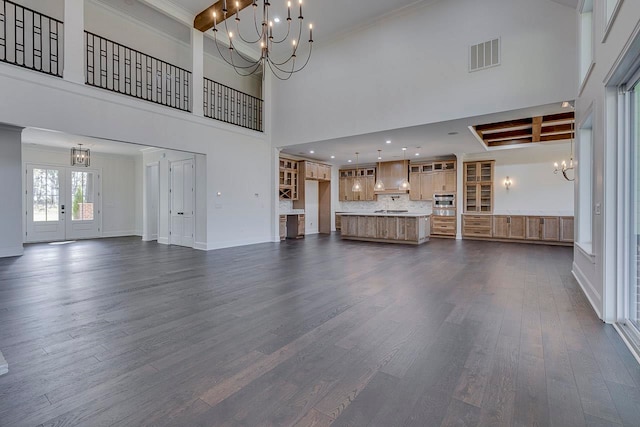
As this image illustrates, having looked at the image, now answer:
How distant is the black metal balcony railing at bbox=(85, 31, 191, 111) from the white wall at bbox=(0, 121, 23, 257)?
1.92 m

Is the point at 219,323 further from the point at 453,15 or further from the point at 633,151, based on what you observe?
the point at 453,15

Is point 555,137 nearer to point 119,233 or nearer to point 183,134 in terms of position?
point 183,134

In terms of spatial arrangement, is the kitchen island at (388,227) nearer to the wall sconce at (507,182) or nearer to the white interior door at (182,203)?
the wall sconce at (507,182)

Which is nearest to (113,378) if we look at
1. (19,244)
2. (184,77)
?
(19,244)

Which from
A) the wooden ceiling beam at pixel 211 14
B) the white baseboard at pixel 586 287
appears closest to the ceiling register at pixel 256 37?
the wooden ceiling beam at pixel 211 14

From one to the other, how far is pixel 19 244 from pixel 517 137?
12410 millimetres

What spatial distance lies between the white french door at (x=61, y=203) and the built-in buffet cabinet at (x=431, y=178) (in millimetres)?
10853

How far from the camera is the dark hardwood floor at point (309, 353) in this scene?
1.61 m

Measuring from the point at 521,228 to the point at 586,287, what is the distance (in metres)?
5.89

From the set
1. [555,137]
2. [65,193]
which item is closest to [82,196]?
[65,193]

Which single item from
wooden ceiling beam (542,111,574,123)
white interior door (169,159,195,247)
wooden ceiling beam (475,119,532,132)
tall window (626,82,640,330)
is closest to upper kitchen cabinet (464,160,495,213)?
wooden ceiling beam (475,119,532,132)

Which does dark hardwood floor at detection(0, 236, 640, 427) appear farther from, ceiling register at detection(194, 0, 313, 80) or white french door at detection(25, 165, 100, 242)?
white french door at detection(25, 165, 100, 242)

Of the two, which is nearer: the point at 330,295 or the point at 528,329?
the point at 528,329

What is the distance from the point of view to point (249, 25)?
7.21 meters
